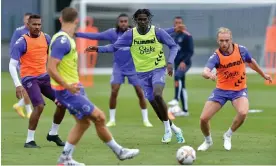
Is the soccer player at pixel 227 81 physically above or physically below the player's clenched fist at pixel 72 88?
below

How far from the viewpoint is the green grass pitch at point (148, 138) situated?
40.1 ft

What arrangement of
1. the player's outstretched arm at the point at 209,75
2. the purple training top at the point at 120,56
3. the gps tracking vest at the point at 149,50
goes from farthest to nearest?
1. the purple training top at the point at 120,56
2. the gps tracking vest at the point at 149,50
3. the player's outstretched arm at the point at 209,75

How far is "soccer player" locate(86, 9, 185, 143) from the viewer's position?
14.3m

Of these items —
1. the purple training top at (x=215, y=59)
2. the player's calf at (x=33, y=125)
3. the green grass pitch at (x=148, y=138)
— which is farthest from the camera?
the player's calf at (x=33, y=125)

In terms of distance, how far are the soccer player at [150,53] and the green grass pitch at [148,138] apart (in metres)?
0.49

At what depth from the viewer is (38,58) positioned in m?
14.2

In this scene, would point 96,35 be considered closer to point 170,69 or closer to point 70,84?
point 170,69

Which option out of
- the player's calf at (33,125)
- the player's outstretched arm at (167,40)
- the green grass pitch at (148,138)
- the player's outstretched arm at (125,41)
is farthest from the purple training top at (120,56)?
the player's calf at (33,125)

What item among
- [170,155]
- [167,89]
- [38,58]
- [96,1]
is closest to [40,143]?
[38,58]

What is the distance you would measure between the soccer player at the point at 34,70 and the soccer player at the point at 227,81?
2.40 meters

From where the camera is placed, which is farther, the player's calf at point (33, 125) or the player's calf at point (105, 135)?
the player's calf at point (33, 125)

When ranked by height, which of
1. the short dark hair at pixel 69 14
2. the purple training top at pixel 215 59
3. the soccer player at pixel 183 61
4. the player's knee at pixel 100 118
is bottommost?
the soccer player at pixel 183 61

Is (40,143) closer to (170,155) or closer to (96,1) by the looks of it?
(170,155)

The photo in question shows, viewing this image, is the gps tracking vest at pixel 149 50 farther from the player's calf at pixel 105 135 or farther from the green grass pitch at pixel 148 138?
the player's calf at pixel 105 135
